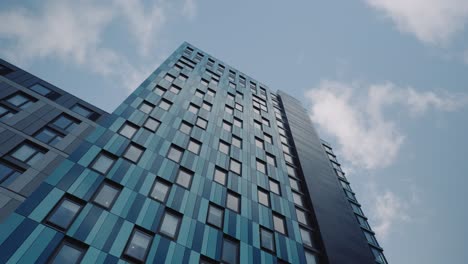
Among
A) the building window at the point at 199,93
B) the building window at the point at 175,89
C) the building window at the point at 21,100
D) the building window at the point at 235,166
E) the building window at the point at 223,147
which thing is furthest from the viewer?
the building window at the point at 199,93

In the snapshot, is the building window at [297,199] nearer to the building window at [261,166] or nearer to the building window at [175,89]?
the building window at [261,166]

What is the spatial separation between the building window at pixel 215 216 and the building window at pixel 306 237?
823cm

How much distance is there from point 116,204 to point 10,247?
5.55 meters

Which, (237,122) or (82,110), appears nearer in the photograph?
(82,110)

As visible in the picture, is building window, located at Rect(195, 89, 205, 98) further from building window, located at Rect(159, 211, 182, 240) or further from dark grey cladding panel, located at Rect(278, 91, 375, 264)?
building window, located at Rect(159, 211, 182, 240)

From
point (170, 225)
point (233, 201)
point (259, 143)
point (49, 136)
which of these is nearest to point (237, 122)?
point (259, 143)

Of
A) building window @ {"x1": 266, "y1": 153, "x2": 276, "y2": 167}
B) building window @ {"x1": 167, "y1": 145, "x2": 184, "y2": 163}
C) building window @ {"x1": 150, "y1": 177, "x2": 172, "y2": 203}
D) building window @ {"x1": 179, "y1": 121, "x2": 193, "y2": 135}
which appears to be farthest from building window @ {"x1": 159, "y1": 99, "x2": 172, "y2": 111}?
building window @ {"x1": 266, "y1": 153, "x2": 276, "y2": 167}

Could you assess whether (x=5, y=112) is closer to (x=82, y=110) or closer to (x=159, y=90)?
(x=82, y=110)

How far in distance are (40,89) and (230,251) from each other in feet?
86.1

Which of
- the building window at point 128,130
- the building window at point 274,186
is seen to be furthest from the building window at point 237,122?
the building window at point 128,130

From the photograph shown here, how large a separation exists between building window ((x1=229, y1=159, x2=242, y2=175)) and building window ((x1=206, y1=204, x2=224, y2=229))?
5.76 metres

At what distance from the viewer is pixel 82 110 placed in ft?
99.6

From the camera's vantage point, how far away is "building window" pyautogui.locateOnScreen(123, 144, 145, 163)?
2102 centimetres

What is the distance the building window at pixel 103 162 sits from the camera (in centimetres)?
1884
